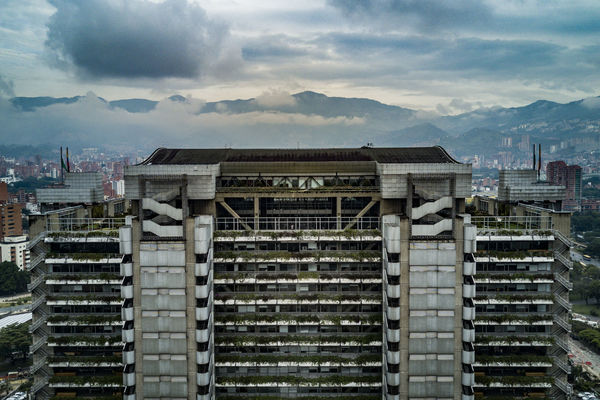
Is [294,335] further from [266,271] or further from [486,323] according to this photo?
[486,323]

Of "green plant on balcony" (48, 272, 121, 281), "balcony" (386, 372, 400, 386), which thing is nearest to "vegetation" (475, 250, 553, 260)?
"balcony" (386, 372, 400, 386)

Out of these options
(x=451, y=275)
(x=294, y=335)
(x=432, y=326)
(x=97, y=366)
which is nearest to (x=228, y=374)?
(x=294, y=335)

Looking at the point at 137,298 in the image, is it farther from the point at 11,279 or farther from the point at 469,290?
the point at 11,279

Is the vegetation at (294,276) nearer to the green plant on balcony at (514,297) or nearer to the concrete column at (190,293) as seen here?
the concrete column at (190,293)

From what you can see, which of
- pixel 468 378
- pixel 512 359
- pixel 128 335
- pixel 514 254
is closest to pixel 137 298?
pixel 128 335

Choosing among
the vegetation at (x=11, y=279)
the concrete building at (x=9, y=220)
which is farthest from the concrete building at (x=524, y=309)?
the concrete building at (x=9, y=220)
